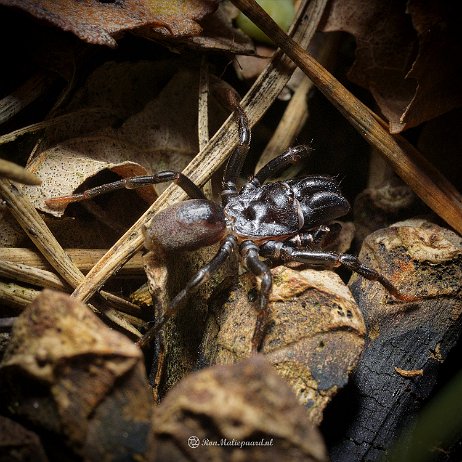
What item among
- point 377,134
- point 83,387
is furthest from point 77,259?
point 377,134

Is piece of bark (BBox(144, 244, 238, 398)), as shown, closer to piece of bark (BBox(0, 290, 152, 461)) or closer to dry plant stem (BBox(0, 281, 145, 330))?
dry plant stem (BBox(0, 281, 145, 330))

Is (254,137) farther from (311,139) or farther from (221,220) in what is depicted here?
(221,220)

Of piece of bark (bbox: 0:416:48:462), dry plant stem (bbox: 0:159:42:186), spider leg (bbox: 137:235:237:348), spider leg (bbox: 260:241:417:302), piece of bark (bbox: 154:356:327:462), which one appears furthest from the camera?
spider leg (bbox: 260:241:417:302)

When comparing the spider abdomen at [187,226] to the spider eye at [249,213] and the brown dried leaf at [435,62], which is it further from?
the brown dried leaf at [435,62]

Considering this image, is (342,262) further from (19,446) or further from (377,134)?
(19,446)

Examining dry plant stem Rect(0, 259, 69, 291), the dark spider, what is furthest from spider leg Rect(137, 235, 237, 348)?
dry plant stem Rect(0, 259, 69, 291)

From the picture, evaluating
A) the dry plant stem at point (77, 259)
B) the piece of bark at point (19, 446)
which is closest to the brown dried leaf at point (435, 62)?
the dry plant stem at point (77, 259)

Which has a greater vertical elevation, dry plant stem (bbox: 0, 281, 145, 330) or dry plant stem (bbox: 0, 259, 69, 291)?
dry plant stem (bbox: 0, 259, 69, 291)

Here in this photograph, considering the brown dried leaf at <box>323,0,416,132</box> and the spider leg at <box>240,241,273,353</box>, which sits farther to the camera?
the brown dried leaf at <box>323,0,416,132</box>
